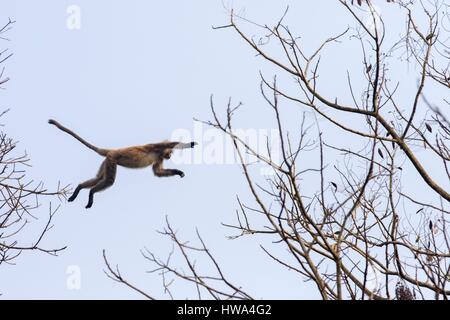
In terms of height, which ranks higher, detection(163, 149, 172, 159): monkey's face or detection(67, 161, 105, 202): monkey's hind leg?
detection(163, 149, 172, 159): monkey's face

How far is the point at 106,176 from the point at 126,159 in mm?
630

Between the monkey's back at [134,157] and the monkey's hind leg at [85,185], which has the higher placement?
the monkey's back at [134,157]

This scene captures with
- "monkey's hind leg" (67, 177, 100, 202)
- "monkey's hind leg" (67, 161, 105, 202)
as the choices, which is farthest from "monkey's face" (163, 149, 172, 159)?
"monkey's hind leg" (67, 177, 100, 202)

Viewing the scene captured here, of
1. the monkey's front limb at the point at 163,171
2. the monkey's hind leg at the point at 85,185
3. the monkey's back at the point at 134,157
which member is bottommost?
the monkey's hind leg at the point at 85,185

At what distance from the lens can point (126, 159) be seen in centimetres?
1223

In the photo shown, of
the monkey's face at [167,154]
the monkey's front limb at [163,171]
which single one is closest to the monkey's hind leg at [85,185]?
the monkey's front limb at [163,171]

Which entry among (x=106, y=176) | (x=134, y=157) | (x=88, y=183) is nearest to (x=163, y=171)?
(x=134, y=157)

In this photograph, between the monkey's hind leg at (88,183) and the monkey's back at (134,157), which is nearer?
the monkey's hind leg at (88,183)

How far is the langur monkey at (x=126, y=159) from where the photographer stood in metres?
11.5

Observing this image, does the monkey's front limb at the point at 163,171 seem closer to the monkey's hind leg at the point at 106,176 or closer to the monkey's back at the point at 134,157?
the monkey's back at the point at 134,157

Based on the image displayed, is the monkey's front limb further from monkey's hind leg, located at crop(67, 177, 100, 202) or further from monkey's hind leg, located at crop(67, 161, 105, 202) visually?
monkey's hind leg, located at crop(67, 177, 100, 202)

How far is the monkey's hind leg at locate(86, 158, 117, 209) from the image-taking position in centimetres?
1148
